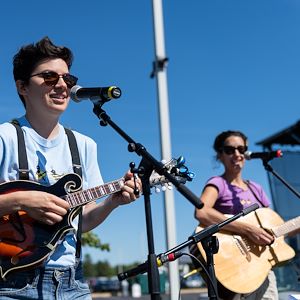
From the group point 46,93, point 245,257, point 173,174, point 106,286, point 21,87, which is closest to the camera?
point 173,174

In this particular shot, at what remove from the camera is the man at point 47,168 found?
8.57 ft

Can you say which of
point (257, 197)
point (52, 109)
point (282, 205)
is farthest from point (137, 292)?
point (52, 109)

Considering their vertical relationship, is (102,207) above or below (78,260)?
above

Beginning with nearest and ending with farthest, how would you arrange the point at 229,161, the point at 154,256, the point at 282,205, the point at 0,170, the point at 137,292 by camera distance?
1. the point at 154,256
2. the point at 0,170
3. the point at 229,161
4. the point at 282,205
5. the point at 137,292

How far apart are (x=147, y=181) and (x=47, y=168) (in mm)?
550

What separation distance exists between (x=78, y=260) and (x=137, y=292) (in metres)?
30.6

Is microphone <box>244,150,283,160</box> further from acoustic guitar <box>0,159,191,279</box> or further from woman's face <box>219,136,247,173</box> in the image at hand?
acoustic guitar <box>0,159,191,279</box>

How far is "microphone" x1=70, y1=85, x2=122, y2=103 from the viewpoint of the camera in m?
2.76

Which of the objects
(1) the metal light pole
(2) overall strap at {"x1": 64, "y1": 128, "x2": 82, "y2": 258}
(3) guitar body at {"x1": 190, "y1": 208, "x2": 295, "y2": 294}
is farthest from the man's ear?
(1) the metal light pole

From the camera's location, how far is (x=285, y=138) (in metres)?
11.2

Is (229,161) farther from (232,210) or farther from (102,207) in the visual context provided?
(102,207)

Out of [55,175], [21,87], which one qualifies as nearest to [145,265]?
[55,175]

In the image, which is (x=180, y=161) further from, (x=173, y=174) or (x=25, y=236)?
(x=25, y=236)

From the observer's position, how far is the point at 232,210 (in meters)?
4.64
